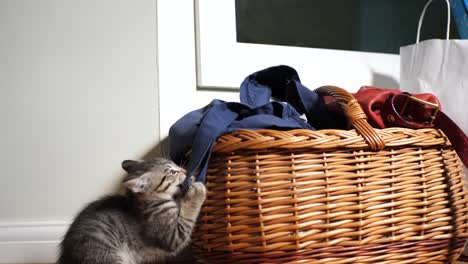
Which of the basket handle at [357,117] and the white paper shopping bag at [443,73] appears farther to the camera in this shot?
the white paper shopping bag at [443,73]

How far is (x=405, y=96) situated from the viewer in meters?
0.83

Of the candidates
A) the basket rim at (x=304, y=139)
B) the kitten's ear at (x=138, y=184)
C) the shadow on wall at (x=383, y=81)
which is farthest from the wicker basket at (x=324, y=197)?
the shadow on wall at (x=383, y=81)

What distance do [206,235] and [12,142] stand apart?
65 cm

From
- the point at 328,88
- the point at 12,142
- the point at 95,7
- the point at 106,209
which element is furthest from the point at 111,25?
the point at 328,88

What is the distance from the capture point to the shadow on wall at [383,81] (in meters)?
1.38

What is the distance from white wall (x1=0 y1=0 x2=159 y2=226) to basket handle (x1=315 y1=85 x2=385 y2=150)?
1.82 feet

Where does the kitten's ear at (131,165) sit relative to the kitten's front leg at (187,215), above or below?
above

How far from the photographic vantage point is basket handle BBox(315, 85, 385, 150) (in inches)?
28.7

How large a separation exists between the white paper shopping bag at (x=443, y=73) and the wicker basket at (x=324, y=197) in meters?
0.24

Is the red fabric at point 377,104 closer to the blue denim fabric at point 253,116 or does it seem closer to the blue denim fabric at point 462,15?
the blue denim fabric at point 253,116

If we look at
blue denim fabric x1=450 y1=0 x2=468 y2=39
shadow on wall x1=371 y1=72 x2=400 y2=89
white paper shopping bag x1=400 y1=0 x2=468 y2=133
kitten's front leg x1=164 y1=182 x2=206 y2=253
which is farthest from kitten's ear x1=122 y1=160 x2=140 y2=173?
blue denim fabric x1=450 y1=0 x2=468 y2=39

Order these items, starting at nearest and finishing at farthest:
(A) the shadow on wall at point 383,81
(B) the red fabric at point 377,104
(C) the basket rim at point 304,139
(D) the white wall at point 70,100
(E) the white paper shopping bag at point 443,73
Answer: (C) the basket rim at point 304,139 → (B) the red fabric at point 377,104 → (E) the white paper shopping bag at point 443,73 → (D) the white wall at point 70,100 → (A) the shadow on wall at point 383,81

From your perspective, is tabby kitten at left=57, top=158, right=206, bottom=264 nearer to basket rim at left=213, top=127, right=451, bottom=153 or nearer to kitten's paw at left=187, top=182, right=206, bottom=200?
kitten's paw at left=187, top=182, right=206, bottom=200

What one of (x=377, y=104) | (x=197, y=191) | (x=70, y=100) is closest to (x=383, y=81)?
(x=377, y=104)
